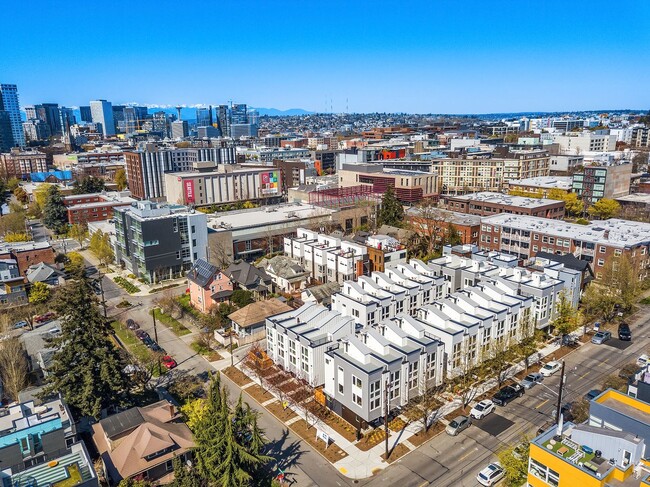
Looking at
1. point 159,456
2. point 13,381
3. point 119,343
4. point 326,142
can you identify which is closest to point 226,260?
point 119,343

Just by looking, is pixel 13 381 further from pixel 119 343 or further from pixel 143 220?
pixel 143 220

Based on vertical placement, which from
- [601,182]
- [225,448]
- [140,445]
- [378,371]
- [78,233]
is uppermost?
[601,182]

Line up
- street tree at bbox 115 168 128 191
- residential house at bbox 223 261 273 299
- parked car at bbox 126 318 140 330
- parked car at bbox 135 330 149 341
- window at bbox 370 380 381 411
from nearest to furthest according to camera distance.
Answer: window at bbox 370 380 381 411 < parked car at bbox 135 330 149 341 < parked car at bbox 126 318 140 330 < residential house at bbox 223 261 273 299 < street tree at bbox 115 168 128 191

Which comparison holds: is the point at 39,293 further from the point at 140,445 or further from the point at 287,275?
the point at 140,445

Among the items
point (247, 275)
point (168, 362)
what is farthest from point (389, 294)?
point (168, 362)

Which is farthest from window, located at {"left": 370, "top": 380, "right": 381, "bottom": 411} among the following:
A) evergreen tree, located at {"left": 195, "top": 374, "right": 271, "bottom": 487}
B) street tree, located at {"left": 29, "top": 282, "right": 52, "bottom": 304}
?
street tree, located at {"left": 29, "top": 282, "right": 52, "bottom": 304}

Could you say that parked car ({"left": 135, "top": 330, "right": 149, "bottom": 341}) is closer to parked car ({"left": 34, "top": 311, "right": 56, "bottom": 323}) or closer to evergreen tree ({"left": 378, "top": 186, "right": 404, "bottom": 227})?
parked car ({"left": 34, "top": 311, "right": 56, "bottom": 323})
